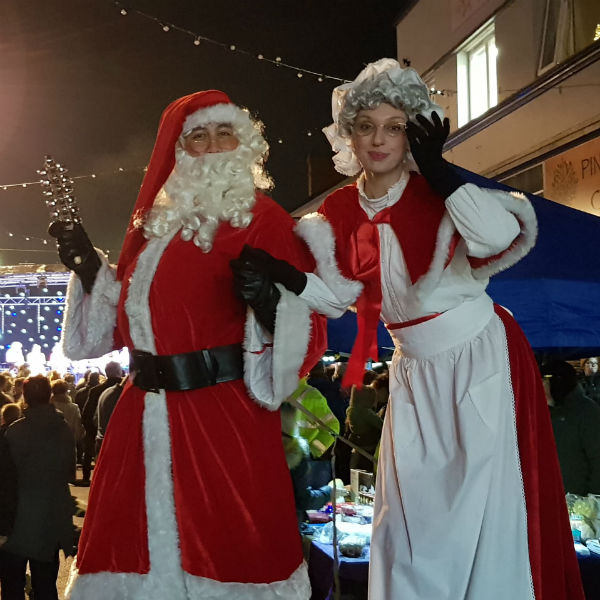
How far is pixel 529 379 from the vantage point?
8.79ft

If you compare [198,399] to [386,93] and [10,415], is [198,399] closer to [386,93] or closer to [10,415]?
[386,93]

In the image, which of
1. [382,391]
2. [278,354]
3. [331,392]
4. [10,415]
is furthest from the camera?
[331,392]

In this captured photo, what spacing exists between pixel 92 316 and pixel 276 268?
0.78 m

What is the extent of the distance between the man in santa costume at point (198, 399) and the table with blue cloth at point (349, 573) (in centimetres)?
151

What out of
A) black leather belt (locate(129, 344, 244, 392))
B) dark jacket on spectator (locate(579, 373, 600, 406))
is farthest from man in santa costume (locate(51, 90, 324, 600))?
dark jacket on spectator (locate(579, 373, 600, 406))

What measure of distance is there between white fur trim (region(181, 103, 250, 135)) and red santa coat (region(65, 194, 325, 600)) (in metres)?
0.47

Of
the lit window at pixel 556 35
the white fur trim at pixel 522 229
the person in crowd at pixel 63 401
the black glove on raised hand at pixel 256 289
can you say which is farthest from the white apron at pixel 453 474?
the person in crowd at pixel 63 401

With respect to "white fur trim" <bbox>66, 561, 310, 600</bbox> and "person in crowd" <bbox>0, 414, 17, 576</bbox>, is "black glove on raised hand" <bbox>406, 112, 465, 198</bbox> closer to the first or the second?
"white fur trim" <bbox>66, 561, 310, 600</bbox>

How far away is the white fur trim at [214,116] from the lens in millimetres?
2773

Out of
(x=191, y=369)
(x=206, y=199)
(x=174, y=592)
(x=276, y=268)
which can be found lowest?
(x=174, y=592)

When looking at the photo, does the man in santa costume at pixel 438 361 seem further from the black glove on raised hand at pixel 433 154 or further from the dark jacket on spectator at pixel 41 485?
the dark jacket on spectator at pixel 41 485

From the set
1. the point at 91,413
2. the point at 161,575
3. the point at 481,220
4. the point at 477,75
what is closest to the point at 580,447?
the point at 481,220

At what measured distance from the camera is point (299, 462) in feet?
12.8

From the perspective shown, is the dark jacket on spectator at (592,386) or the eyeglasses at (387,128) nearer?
the eyeglasses at (387,128)
